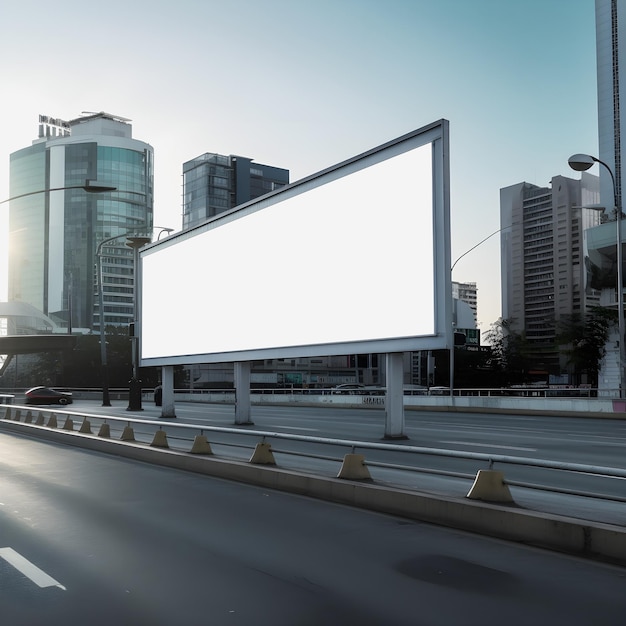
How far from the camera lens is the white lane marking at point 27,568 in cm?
732

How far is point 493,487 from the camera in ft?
32.6

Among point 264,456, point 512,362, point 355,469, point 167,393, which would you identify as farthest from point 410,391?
point 512,362

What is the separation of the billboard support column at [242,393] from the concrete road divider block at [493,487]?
2205cm

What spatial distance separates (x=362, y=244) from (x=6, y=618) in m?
17.0

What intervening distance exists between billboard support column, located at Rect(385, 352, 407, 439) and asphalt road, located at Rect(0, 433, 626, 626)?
11.5 metres

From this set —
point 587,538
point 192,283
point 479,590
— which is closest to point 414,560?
point 479,590

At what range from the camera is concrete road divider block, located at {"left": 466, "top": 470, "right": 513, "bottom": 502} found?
9.89 m

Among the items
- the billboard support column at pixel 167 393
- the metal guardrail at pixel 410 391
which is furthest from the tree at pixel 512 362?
the billboard support column at pixel 167 393

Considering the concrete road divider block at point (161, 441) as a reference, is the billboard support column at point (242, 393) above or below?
above

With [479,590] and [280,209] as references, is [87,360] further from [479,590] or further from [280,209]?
[479,590]

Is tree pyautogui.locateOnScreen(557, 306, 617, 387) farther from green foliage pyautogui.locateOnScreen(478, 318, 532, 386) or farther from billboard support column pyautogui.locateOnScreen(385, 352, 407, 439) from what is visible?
billboard support column pyautogui.locateOnScreen(385, 352, 407, 439)

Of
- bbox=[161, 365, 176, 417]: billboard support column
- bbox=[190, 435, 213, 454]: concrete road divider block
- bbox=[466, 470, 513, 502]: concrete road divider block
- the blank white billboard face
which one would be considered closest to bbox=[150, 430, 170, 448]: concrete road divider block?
bbox=[190, 435, 213, 454]: concrete road divider block

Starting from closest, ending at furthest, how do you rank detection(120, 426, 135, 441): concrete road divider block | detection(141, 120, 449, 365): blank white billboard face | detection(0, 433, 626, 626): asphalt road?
detection(0, 433, 626, 626): asphalt road, detection(141, 120, 449, 365): blank white billboard face, detection(120, 426, 135, 441): concrete road divider block

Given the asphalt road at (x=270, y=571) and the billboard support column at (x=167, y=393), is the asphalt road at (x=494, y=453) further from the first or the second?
the billboard support column at (x=167, y=393)
